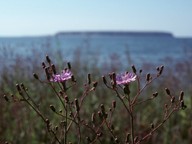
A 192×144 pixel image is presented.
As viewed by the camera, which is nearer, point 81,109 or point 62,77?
point 62,77

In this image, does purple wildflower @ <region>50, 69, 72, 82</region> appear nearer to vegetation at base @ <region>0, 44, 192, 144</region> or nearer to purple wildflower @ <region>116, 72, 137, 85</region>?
purple wildflower @ <region>116, 72, 137, 85</region>

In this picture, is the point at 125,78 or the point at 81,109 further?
the point at 81,109

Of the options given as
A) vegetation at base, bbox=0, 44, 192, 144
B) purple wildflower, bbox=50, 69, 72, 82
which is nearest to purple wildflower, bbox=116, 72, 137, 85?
purple wildflower, bbox=50, 69, 72, 82

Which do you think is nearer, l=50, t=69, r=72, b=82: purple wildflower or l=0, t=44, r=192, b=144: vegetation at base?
l=50, t=69, r=72, b=82: purple wildflower

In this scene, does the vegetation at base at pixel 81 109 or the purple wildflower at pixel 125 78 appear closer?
the purple wildflower at pixel 125 78

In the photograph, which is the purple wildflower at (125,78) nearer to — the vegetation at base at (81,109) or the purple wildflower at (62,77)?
the purple wildflower at (62,77)

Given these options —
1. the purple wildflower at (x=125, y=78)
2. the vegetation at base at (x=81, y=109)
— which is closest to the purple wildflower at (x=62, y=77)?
the purple wildflower at (x=125, y=78)

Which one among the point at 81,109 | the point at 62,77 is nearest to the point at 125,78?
the point at 62,77

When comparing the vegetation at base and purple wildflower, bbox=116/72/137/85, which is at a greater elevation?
purple wildflower, bbox=116/72/137/85

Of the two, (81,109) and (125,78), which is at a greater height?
(125,78)

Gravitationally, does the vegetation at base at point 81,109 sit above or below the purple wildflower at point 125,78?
below

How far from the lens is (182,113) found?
5.04 m

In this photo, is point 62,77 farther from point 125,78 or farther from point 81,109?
point 81,109

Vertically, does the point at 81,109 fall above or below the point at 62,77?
below
